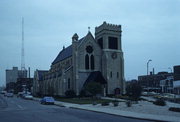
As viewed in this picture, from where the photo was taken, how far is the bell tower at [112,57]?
64950 mm

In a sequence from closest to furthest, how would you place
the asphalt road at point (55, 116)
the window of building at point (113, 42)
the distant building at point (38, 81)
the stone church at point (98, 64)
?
1. the asphalt road at point (55, 116)
2. the stone church at point (98, 64)
3. the window of building at point (113, 42)
4. the distant building at point (38, 81)

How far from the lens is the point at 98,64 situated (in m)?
66.8

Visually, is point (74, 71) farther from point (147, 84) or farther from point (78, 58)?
point (147, 84)

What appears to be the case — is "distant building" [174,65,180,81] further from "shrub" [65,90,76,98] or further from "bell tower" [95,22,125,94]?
"shrub" [65,90,76,98]

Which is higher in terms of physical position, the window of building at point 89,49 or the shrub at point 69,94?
the window of building at point 89,49

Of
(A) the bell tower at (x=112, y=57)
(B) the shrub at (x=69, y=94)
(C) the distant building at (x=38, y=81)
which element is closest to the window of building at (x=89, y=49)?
(A) the bell tower at (x=112, y=57)

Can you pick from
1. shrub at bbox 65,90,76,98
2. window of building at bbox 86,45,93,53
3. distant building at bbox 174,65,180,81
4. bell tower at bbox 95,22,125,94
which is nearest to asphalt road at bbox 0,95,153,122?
shrub at bbox 65,90,76,98

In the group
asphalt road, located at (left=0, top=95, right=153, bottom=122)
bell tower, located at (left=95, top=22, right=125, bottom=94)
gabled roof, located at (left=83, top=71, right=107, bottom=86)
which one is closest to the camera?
asphalt road, located at (left=0, top=95, right=153, bottom=122)

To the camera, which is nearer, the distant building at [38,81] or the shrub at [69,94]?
the shrub at [69,94]

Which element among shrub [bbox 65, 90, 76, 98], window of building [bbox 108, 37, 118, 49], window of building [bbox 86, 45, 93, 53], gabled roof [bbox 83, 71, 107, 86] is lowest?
shrub [bbox 65, 90, 76, 98]

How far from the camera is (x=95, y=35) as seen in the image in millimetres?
71875

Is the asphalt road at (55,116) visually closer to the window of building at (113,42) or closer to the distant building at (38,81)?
the window of building at (113,42)

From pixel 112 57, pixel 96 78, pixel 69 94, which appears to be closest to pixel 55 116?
pixel 69 94

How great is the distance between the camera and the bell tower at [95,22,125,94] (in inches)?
2557
